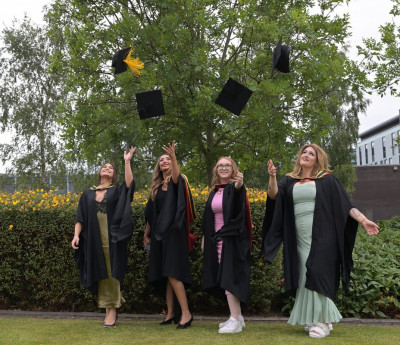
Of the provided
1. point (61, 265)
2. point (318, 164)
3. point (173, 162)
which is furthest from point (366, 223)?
point (61, 265)

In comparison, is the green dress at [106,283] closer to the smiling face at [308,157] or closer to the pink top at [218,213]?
the pink top at [218,213]

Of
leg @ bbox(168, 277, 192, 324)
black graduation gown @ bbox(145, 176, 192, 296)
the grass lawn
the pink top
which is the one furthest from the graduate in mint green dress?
leg @ bbox(168, 277, 192, 324)

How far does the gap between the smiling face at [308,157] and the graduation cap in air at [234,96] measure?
177 cm

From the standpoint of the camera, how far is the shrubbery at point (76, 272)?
662 centimetres

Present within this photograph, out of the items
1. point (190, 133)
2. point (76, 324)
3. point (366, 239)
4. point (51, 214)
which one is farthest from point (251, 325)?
point (190, 133)

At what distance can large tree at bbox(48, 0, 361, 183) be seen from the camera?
31.7ft

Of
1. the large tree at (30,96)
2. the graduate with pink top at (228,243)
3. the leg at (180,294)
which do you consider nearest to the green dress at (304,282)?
the graduate with pink top at (228,243)

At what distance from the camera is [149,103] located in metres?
7.33

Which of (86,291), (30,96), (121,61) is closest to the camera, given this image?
(86,291)

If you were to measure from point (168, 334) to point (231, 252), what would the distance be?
41.9 inches

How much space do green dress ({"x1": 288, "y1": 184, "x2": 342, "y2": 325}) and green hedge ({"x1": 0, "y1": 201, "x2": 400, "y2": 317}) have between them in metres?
1.22

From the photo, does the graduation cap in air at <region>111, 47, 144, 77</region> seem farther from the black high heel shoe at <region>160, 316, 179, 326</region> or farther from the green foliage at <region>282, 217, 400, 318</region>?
the green foliage at <region>282, 217, 400, 318</region>

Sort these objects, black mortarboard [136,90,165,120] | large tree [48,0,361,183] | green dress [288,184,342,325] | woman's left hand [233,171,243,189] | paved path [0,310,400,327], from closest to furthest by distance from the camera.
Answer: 1. green dress [288,184,342,325]
2. woman's left hand [233,171,243,189]
3. paved path [0,310,400,327]
4. black mortarboard [136,90,165,120]
5. large tree [48,0,361,183]

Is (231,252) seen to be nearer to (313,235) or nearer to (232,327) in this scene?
(232,327)
